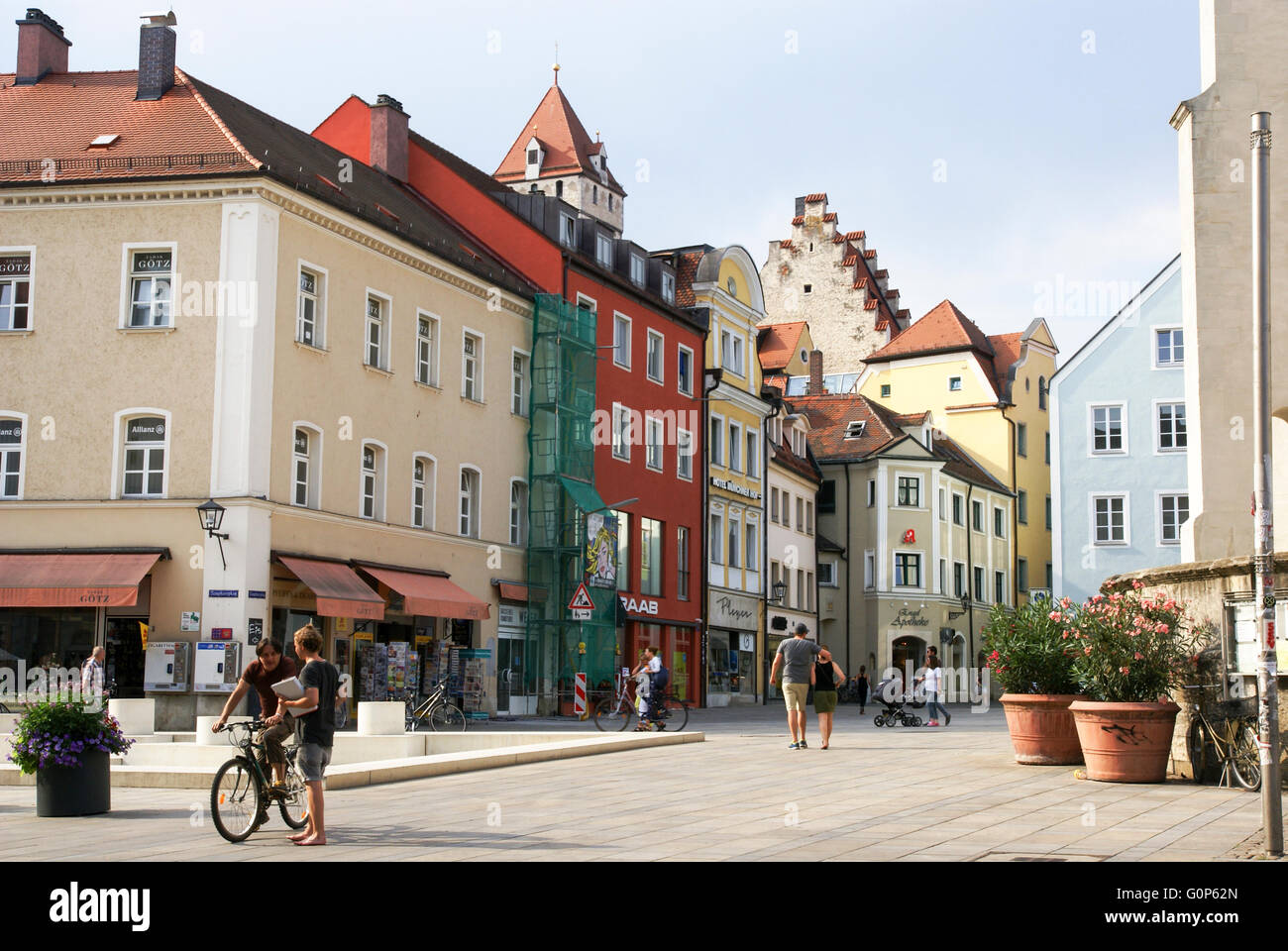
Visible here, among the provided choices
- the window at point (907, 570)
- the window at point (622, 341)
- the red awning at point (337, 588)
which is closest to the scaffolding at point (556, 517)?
the window at point (622, 341)

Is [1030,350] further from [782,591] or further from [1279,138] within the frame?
[1279,138]

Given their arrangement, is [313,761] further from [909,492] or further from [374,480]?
[909,492]

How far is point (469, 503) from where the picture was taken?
37.0 m

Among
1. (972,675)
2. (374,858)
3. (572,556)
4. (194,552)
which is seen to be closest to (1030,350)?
(972,675)

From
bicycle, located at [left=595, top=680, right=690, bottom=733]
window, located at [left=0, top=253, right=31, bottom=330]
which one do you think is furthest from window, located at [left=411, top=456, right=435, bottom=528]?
window, located at [left=0, top=253, right=31, bottom=330]

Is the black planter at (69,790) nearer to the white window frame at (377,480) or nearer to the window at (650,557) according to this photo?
the white window frame at (377,480)

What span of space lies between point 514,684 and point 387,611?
21.3 feet

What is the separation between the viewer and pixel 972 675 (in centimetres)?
6588

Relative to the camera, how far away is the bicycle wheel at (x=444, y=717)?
26.6 metres

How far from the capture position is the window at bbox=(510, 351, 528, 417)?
128 ft

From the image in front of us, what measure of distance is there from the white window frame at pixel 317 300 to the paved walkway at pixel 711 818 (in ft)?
48.1

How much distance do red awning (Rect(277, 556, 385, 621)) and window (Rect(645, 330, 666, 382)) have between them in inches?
679

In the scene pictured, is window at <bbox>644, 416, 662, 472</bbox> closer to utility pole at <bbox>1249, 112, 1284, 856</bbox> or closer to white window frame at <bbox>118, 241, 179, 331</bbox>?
white window frame at <bbox>118, 241, 179, 331</bbox>

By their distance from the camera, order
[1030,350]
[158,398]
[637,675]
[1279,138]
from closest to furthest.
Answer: [1279,138] → [637,675] → [158,398] → [1030,350]
